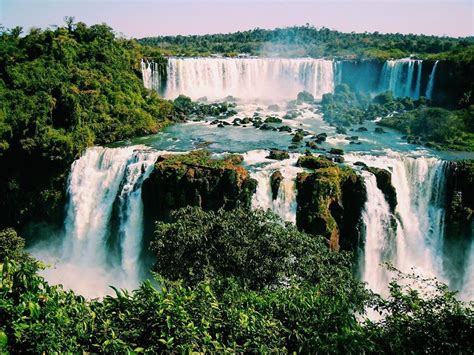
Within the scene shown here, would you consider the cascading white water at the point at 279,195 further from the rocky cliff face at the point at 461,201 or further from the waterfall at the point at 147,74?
the waterfall at the point at 147,74

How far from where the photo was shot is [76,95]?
29.4 m

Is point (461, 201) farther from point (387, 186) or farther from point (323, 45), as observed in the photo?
point (323, 45)

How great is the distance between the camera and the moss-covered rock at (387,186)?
21.7 m

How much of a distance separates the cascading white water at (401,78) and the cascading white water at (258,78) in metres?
5.41

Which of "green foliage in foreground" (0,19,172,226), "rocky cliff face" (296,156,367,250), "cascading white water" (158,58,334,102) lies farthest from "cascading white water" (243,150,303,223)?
"cascading white water" (158,58,334,102)

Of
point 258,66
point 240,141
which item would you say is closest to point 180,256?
point 240,141

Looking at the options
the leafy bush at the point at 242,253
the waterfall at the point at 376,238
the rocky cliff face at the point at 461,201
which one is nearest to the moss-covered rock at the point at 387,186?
the waterfall at the point at 376,238

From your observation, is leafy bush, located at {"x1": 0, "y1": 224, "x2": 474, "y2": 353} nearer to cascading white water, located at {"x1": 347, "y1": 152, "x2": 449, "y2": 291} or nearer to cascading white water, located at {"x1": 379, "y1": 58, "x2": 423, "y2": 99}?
cascading white water, located at {"x1": 347, "y1": 152, "x2": 449, "y2": 291}

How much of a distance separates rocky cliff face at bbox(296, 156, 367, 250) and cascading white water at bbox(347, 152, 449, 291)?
1.93 ft

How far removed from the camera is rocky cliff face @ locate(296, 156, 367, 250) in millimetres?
20062

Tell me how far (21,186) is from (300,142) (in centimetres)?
1534

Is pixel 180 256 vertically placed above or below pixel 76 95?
below

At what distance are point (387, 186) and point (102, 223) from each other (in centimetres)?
1355

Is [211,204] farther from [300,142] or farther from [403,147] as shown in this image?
[403,147]
